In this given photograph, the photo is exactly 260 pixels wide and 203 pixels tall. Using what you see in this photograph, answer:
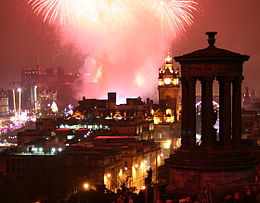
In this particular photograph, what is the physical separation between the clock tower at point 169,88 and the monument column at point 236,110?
140 metres

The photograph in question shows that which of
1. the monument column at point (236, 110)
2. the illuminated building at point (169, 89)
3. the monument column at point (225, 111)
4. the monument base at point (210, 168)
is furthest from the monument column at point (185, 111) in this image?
the illuminated building at point (169, 89)

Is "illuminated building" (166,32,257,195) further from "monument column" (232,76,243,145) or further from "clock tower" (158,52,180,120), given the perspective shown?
"clock tower" (158,52,180,120)

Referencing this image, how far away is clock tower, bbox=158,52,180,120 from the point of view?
606 ft

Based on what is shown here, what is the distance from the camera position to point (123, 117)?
168m

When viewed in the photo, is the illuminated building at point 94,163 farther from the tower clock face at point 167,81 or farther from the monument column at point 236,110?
the tower clock face at point 167,81

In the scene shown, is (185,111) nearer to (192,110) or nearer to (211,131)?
(192,110)

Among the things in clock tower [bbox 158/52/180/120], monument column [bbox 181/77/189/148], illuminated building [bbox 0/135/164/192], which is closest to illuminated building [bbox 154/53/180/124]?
clock tower [bbox 158/52/180/120]

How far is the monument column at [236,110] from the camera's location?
133 feet

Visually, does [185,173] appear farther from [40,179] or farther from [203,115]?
[40,179]

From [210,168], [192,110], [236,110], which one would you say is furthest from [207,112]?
[210,168]

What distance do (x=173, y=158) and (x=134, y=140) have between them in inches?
3389

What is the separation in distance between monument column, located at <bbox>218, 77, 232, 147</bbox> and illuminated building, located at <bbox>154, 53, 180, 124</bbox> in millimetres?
137878

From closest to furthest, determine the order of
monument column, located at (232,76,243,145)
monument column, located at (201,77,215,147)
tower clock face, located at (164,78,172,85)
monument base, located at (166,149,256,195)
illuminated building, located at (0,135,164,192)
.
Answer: monument base, located at (166,149,256,195) → monument column, located at (201,77,215,147) → monument column, located at (232,76,243,145) → illuminated building, located at (0,135,164,192) → tower clock face, located at (164,78,172,85)

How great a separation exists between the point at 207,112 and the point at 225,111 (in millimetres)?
802
